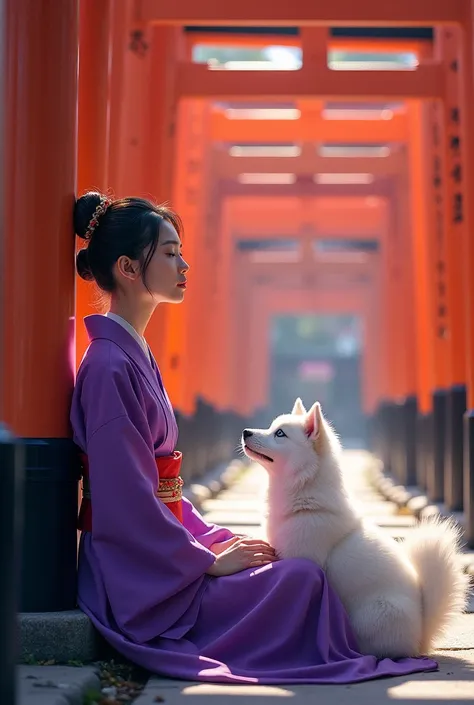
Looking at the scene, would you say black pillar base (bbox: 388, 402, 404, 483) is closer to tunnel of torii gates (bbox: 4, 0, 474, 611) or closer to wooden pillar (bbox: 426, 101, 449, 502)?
tunnel of torii gates (bbox: 4, 0, 474, 611)

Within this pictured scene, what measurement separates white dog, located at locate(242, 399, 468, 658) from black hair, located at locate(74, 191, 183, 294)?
71cm

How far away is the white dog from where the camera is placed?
364 centimetres

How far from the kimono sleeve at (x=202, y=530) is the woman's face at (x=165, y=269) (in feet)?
2.51

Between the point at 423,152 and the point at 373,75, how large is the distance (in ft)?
7.23

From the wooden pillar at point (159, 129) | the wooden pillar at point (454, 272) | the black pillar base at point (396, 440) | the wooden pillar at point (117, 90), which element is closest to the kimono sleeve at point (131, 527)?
the wooden pillar at point (117, 90)

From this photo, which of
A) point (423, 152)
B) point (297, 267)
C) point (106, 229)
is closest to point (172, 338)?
point (423, 152)

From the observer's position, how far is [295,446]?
3803mm

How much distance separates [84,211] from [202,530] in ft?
3.85

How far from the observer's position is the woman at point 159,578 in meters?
3.51

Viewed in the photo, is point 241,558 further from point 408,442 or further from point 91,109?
point 408,442

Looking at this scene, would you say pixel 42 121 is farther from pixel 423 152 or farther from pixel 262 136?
pixel 262 136

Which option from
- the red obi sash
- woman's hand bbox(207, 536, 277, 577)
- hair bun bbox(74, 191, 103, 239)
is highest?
hair bun bbox(74, 191, 103, 239)

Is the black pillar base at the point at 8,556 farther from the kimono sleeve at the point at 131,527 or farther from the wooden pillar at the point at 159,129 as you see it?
the wooden pillar at the point at 159,129

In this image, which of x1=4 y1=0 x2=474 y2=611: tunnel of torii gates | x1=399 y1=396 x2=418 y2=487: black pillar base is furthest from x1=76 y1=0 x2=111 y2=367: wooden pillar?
x1=399 y1=396 x2=418 y2=487: black pillar base
